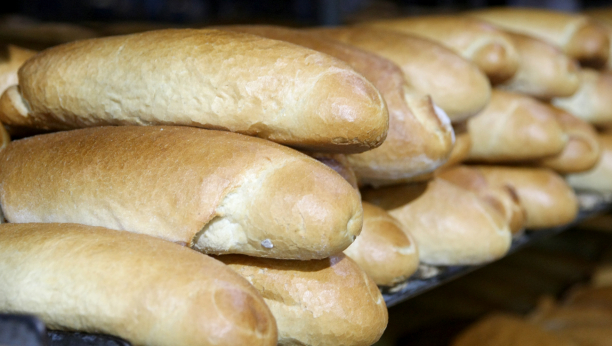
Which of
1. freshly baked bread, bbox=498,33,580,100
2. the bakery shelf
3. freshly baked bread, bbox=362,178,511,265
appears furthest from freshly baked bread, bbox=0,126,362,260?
freshly baked bread, bbox=498,33,580,100

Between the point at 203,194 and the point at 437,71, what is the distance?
2.66 ft

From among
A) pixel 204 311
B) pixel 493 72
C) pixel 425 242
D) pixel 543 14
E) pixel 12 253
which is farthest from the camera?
pixel 543 14

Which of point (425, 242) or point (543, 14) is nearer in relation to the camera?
point (425, 242)

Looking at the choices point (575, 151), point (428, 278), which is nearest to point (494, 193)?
point (428, 278)

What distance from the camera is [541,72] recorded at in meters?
1.96

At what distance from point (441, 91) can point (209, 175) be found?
0.77 metres

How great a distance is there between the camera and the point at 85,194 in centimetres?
96

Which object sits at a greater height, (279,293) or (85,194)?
(85,194)

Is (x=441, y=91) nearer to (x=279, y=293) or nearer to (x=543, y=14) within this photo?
(x=279, y=293)

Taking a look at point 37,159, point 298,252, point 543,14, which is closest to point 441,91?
point 298,252

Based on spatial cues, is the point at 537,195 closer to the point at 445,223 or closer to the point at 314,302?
the point at 445,223

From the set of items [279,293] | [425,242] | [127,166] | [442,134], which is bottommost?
[425,242]

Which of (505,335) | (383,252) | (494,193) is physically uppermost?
(383,252)

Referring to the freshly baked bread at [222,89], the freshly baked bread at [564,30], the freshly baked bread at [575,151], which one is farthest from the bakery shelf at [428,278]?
the freshly baked bread at [564,30]
